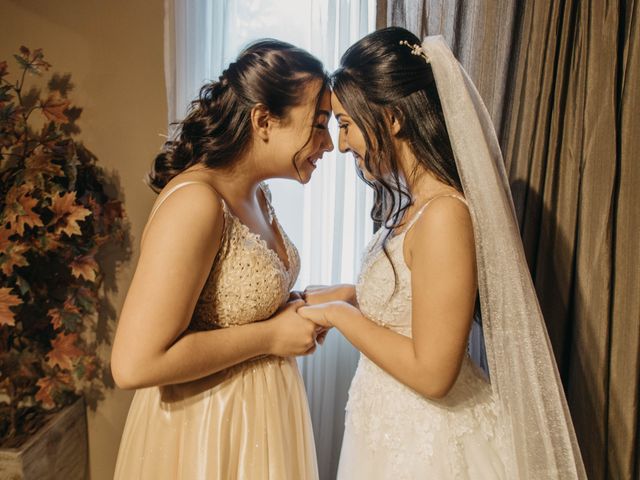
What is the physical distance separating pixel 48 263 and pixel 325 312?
4.45 feet

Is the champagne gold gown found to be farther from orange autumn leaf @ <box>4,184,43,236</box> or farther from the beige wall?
the beige wall

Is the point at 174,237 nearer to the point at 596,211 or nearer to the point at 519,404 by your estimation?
the point at 519,404

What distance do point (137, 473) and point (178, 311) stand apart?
0.45 m

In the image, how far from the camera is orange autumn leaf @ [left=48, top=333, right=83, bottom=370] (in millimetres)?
1901

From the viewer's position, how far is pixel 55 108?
1840 millimetres

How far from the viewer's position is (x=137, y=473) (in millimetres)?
1137

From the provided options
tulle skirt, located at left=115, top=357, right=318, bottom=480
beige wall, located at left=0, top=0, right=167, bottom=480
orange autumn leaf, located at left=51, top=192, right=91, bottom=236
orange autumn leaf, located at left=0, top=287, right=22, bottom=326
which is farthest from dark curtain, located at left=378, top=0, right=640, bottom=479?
orange autumn leaf, located at left=0, top=287, right=22, bottom=326

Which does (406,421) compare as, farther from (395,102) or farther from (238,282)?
(395,102)

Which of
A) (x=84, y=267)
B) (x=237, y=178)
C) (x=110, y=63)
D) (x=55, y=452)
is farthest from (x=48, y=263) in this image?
(x=237, y=178)

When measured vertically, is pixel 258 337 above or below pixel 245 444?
above

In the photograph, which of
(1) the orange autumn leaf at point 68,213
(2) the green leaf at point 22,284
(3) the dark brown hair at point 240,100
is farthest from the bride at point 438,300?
(2) the green leaf at point 22,284

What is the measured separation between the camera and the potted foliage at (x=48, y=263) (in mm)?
1771

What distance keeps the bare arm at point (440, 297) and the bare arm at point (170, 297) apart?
0.42 metres

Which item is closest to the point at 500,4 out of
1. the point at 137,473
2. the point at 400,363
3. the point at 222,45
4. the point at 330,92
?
the point at 330,92
